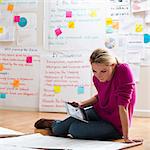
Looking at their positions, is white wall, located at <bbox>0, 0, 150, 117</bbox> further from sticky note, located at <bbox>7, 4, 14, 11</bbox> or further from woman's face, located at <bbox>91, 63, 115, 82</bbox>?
sticky note, located at <bbox>7, 4, 14, 11</bbox>

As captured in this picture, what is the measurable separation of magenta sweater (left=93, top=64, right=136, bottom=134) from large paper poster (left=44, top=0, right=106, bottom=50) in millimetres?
1043

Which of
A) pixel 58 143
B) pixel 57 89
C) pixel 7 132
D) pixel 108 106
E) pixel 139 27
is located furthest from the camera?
pixel 57 89

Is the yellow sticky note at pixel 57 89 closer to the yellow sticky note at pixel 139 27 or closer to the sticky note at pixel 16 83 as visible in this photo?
the sticky note at pixel 16 83

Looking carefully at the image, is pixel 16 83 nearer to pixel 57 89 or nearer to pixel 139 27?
pixel 57 89

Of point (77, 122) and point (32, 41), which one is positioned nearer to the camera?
point (77, 122)

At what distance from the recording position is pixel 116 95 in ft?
6.30

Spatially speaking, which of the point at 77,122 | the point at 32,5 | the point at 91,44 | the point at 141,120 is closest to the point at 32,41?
the point at 32,5

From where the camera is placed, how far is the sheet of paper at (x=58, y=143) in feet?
5.79

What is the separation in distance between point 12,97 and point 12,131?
44.8 inches

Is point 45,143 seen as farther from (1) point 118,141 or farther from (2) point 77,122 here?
(1) point 118,141

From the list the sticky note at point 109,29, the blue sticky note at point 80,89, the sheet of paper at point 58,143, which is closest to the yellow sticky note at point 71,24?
the sticky note at point 109,29

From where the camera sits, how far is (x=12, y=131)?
7.18 ft

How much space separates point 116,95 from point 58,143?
1.27ft

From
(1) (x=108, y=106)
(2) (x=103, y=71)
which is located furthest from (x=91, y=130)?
(2) (x=103, y=71)
